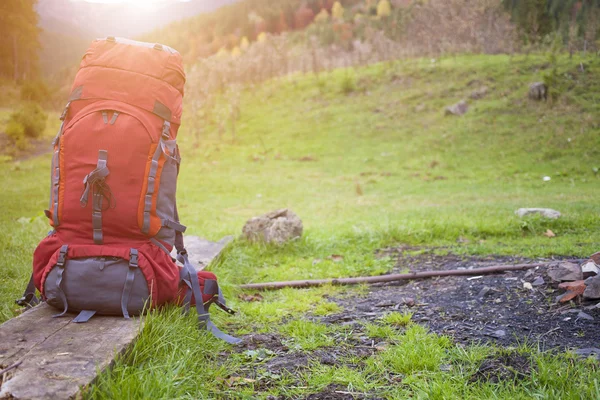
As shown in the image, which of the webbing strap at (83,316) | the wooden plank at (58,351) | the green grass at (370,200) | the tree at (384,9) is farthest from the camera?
the tree at (384,9)

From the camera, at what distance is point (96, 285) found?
2.82 metres

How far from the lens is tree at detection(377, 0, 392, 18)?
109ft

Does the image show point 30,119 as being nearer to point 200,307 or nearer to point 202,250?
point 202,250

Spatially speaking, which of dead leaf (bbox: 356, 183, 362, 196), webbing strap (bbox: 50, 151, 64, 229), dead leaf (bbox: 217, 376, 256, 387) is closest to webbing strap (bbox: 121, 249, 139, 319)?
webbing strap (bbox: 50, 151, 64, 229)

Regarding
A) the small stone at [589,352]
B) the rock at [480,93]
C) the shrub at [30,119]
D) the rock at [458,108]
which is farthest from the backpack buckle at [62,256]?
the rock at [480,93]

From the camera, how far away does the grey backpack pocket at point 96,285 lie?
2.82 metres

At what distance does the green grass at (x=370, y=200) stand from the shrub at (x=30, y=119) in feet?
1.75

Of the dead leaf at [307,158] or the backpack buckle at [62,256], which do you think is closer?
the backpack buckle at [62,256]

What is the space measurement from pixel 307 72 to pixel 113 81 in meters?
36.9

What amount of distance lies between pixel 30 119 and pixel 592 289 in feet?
27.2

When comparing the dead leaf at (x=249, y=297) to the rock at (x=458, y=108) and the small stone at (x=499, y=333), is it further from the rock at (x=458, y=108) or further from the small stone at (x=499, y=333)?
the rock at (x=458, y=108)

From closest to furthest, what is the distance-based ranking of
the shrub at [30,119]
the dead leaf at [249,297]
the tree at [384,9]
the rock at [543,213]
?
the dead leaf at [249,297] < the rock at [543,213] < the shrub at [30,119] < the tree at [384,9]

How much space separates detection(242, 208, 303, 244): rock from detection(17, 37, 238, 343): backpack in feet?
10.1

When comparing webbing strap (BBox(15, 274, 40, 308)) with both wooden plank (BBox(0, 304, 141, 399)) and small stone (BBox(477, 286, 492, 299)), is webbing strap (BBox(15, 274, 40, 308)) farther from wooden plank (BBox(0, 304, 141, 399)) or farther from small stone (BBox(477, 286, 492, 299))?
small stone (BBox(477, 286, 492, 299))
